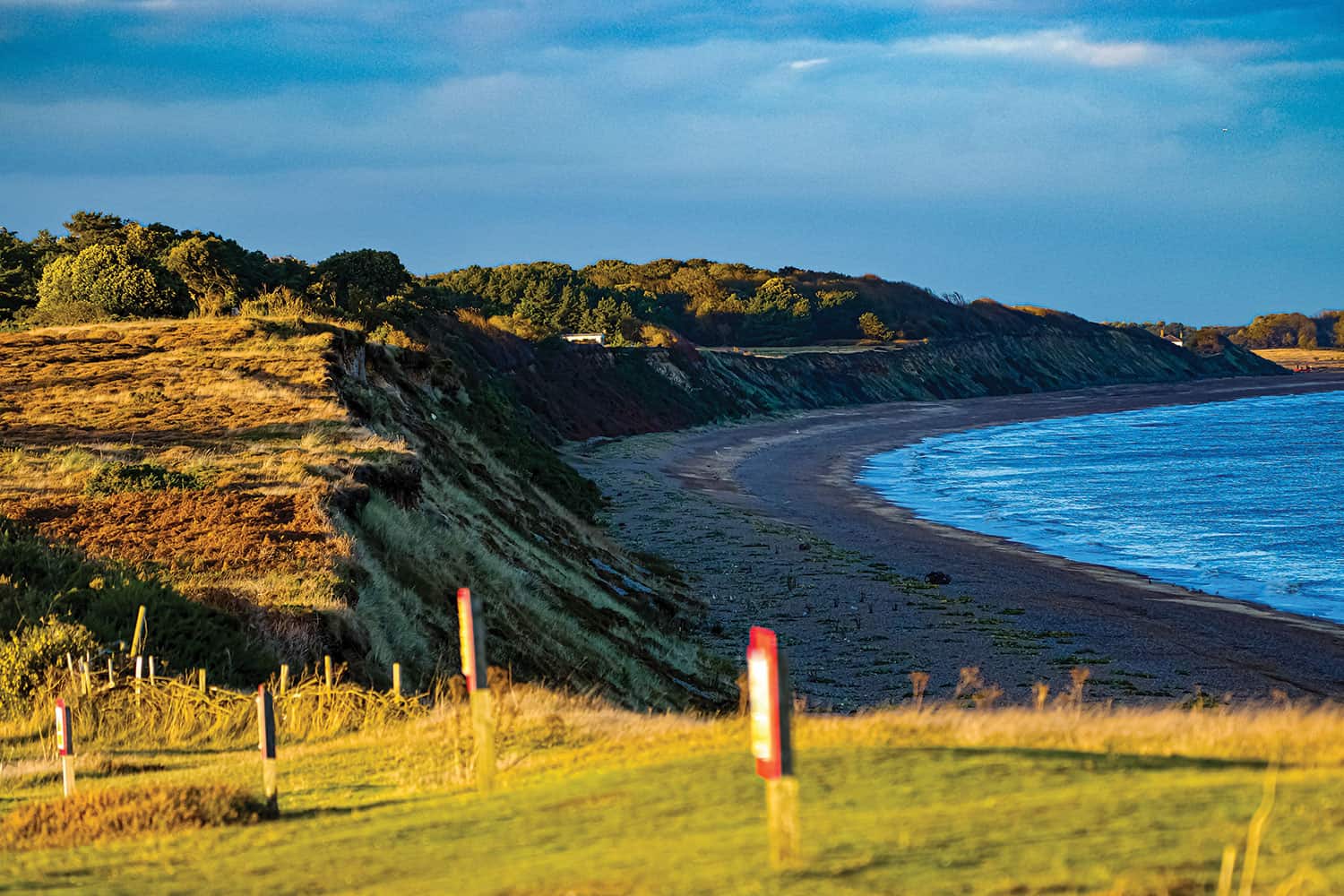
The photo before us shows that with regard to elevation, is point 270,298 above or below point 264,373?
above

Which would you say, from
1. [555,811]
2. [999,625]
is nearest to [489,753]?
[555,811]

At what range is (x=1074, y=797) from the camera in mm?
6094

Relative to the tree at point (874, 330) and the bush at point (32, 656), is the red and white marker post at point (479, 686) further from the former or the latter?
the tree at point (874, 330)

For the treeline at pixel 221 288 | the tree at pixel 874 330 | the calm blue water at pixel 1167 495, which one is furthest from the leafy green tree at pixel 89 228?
the tree at pixel 874 330

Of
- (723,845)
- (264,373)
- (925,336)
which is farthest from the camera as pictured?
(925,336)

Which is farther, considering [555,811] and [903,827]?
[555,811]

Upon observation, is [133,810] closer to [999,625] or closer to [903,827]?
[903,827]

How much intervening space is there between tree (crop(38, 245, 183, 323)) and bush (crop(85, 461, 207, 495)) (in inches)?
968

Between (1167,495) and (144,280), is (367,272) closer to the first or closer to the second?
(144,280)

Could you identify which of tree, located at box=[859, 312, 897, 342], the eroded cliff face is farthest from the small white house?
tree, located at box=[859, 312, 897, 342]

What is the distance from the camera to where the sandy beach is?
24.3m

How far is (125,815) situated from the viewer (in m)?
7.81

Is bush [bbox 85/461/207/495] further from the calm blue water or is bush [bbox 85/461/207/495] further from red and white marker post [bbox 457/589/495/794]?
the calm blue water

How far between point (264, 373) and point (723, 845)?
28.8 meters
